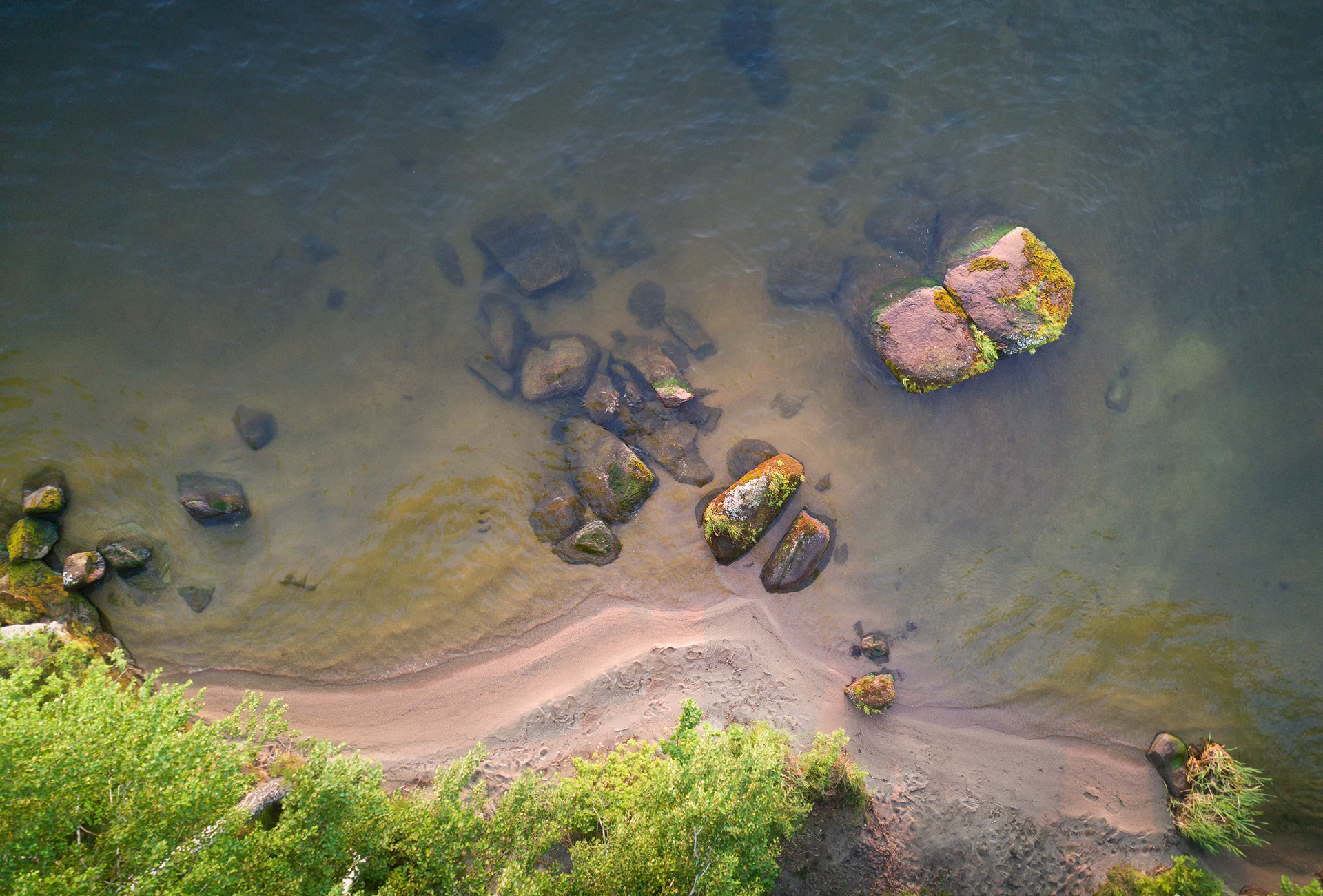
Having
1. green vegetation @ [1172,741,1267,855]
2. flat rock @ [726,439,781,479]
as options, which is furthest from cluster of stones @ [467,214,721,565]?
green vegetation @ [1172,741,1267,855]

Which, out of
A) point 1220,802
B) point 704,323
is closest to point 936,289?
point 704,323

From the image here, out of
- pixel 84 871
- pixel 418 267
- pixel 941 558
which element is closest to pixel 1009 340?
pixel 941 558

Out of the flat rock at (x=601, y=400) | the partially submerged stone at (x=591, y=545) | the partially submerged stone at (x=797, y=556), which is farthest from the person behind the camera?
the flat rock at (x=601, y=400)

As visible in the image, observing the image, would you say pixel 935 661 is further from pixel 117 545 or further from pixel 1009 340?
pixel 117 545

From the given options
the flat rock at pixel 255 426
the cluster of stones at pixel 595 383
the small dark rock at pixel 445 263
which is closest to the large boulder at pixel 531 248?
the cluster of stones at pixel 595 383

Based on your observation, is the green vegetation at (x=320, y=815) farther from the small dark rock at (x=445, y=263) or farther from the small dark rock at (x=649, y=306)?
the small dark rock at (x=445, y=263)

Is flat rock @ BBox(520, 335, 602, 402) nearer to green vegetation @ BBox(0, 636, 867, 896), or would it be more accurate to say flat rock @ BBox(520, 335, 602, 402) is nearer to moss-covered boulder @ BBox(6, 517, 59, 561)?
green vegetation @ BBox(0, 636, 867, 896)
